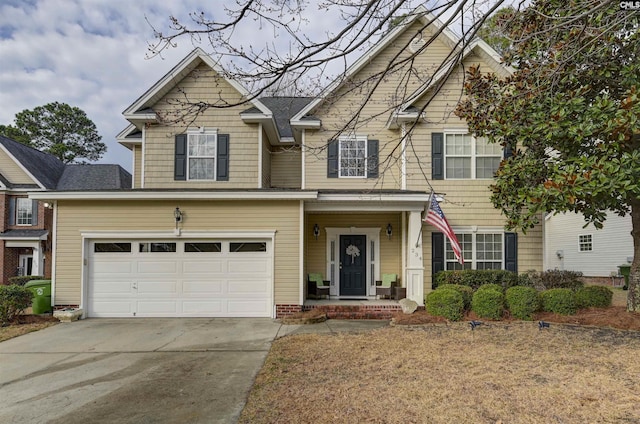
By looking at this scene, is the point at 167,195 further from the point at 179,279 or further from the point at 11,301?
the point at 11,301

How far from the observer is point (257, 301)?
10383 mm

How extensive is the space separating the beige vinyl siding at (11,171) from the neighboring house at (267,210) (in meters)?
10.4

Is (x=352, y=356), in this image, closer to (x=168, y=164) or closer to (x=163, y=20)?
(x=163, y=20)

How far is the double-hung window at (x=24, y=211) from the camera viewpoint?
19547 mm

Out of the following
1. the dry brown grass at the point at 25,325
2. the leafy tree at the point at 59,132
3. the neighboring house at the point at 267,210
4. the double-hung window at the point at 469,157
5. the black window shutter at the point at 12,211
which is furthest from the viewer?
the leafy tree at the point at 59,132

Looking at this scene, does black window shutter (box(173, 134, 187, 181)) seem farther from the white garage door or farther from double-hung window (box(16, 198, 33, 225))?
double-hung window (box(16, 198, 33, 225))

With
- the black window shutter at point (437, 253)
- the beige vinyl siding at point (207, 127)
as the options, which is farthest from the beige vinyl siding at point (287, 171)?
the black window shutter at point (437, 253)

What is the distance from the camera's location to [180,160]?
12164mm

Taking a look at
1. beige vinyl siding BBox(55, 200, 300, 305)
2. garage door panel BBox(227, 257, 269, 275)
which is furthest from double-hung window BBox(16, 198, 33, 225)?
garage door panel BBox(227, 257, 269, 275)

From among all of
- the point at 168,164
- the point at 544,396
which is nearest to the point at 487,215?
the point at 544,396

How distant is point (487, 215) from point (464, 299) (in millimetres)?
3281

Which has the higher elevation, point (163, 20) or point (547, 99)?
point (547, 99)

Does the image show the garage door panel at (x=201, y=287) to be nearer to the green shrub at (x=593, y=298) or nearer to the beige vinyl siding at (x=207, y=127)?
the beige vinyl siding at (x=207, y=127)

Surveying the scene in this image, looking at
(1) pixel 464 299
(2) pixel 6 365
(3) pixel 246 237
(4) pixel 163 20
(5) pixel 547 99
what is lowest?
(2) pixel 6 365
